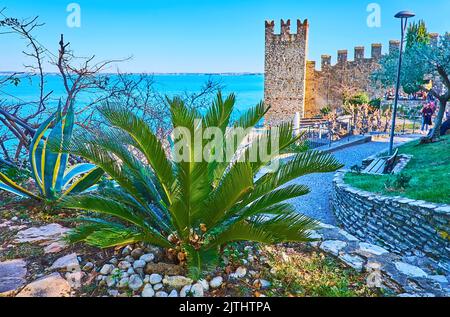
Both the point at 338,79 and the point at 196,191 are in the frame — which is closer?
the point at 196,191

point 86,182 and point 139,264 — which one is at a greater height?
point 86,182

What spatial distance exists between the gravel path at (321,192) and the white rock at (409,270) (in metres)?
1.64

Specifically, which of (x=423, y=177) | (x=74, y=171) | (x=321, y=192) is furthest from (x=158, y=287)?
(x=321, y=192)

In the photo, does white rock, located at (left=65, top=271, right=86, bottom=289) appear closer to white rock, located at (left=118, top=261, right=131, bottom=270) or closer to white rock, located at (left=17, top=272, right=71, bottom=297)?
white rock, located at (left=17, top=272, right=71, bottom=297)

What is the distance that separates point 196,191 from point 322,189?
422 cm

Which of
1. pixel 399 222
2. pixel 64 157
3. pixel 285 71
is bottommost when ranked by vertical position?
pixel 399 222

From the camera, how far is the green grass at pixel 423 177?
3590mm

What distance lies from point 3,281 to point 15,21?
250 cm

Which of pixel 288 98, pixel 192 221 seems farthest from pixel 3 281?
pixel 288 98


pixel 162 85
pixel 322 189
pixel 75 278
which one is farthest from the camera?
pixel 322 189

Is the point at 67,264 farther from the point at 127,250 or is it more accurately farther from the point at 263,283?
the point at 263,283

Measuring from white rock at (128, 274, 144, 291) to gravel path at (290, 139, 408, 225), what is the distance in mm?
2508

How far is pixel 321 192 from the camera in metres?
5.55
